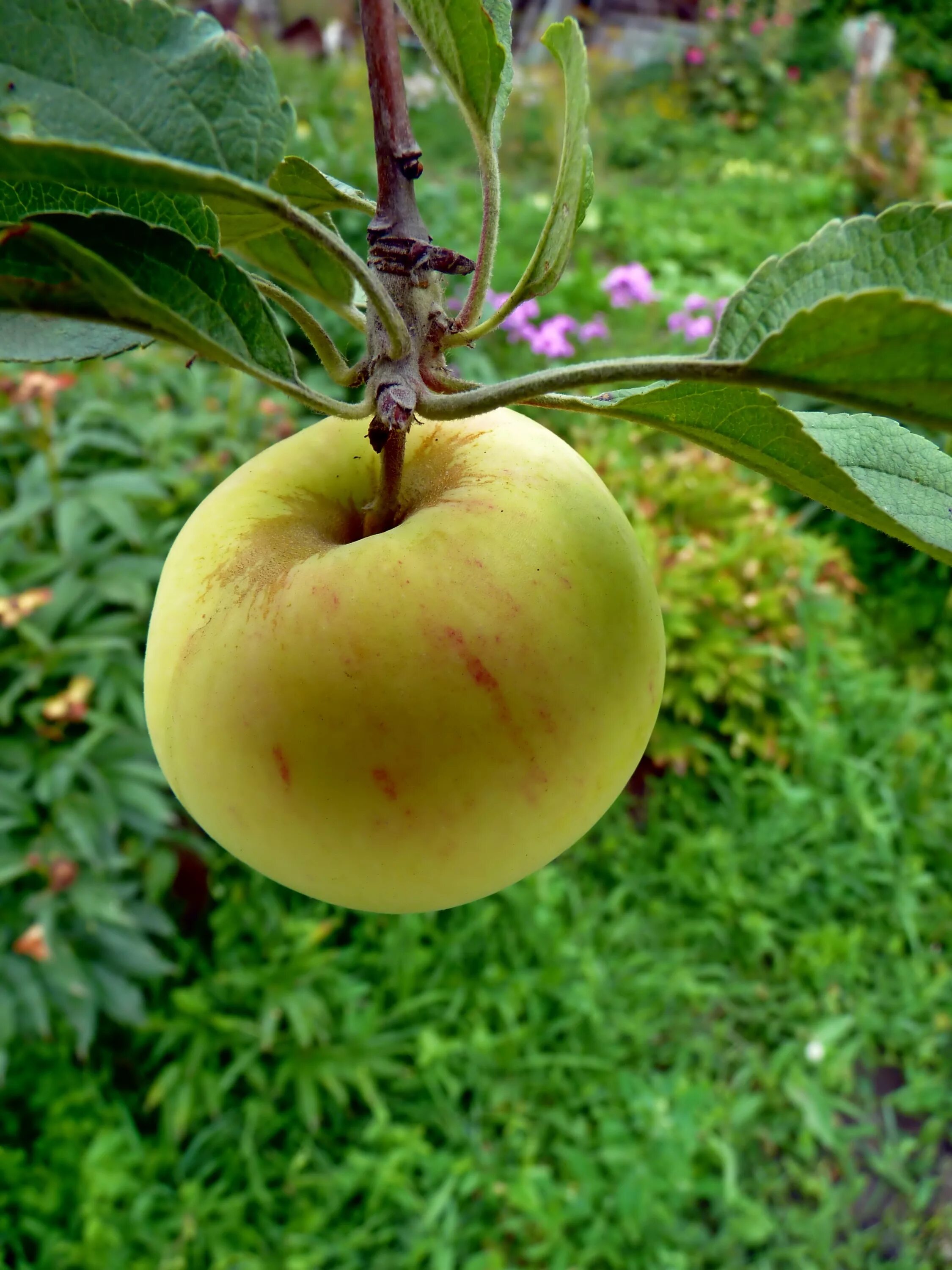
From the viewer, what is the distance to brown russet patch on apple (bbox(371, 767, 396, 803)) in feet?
1.21

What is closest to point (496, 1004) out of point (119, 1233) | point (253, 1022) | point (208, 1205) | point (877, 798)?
point (253, 1022)

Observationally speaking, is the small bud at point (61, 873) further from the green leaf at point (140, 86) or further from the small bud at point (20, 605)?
the green leaf at point (140, 86)

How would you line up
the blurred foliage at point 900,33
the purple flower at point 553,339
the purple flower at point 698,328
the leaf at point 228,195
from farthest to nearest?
the blurred foliage at point 900,33, the purple flower at point 698,328, the purple flower at point 553,339, the leaf at point 228,195

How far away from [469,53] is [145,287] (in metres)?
0.15

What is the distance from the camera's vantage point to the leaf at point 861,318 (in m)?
0.26

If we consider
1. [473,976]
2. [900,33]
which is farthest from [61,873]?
[900,33]

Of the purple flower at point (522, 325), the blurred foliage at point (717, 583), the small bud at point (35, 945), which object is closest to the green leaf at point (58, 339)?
the small bud at point (35, 945)

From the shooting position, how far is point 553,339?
2490mm

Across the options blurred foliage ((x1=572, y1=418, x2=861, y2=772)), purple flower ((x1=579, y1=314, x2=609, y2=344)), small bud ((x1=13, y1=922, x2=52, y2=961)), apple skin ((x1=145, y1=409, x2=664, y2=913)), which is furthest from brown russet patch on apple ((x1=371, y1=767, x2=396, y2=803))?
purple flower ((x1=579, y1=314, x2=609, y2=344))

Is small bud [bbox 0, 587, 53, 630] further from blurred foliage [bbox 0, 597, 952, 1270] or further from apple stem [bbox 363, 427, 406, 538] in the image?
apple stem [bbox 363, 427, 406, 538]

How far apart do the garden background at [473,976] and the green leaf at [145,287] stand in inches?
45.6

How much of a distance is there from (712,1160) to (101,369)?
1781 mm

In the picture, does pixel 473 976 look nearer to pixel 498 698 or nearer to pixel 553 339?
pixel 498 698

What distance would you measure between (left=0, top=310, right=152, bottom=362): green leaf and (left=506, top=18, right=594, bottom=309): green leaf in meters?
0.13
